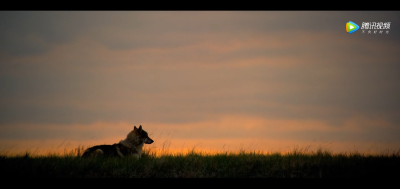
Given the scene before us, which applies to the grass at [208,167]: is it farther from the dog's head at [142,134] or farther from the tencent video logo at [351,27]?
the tencent video logo at [351,27]

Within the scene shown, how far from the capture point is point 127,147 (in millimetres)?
17484

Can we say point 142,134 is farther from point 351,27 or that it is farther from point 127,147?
point 351,27

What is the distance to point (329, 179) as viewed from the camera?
12.6 meters

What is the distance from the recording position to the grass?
13.7 metres

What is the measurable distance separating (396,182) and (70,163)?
12.4m

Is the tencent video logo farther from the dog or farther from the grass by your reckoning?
the dog

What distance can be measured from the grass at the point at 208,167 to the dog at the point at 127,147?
1021 millimetres

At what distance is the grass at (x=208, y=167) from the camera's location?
45.0 feet

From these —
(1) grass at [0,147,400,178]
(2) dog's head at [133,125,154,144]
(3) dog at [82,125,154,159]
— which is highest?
(2) dog's head at [133,125,154,144]

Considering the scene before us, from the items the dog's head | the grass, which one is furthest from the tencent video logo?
the dog's head

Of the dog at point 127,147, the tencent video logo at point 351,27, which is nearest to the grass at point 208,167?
the dog at point 127,147

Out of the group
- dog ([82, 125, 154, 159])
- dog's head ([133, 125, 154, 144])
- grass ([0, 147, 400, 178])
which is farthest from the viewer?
dog's head ([133, 125, 154, 144])

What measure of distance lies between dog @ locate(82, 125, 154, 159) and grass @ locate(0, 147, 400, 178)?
40.2 inches
